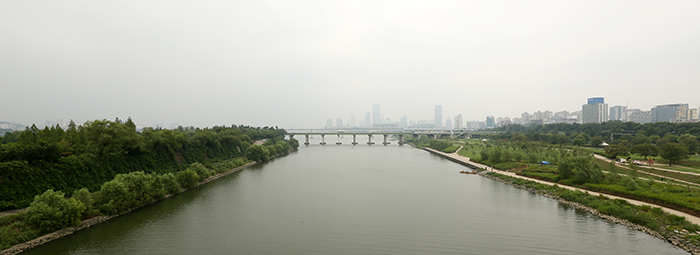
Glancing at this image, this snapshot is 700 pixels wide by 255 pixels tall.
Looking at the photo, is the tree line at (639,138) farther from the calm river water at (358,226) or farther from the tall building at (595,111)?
the tall building at (595,111)

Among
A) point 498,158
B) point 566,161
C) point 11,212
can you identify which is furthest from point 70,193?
point 498,158

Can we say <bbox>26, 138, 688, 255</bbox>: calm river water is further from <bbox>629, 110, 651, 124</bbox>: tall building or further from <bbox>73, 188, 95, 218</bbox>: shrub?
<bbox>629, 110, 651, 124</bbox>: tall building

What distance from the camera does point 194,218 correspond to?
11.9 meters

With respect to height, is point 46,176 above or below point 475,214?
above

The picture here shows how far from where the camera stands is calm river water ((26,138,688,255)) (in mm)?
8984

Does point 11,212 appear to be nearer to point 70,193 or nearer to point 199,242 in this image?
point 70,193

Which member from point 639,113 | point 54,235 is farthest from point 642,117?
point 54,235

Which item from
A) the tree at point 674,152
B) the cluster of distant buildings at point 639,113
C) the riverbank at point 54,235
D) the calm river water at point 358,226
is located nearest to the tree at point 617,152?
the tree at point 674,152

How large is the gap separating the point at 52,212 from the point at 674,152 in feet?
103

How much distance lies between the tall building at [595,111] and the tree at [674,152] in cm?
7475

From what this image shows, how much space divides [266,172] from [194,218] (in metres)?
12.6

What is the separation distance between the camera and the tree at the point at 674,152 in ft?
61.8

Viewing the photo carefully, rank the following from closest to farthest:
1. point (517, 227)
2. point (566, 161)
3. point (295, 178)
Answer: point (517, 227), point (566, 161), point (295, 178)

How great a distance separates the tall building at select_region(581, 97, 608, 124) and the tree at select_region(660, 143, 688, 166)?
7475cm
